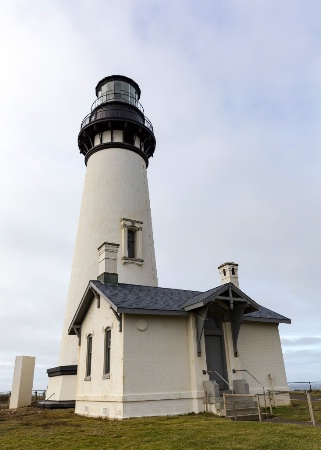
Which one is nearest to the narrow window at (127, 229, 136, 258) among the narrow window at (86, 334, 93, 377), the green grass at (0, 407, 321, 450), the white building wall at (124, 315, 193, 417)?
the narrow window at (86, 334, 93, 377)

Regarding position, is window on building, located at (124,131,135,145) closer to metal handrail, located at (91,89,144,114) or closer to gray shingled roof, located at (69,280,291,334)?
metal handrail, located at (91,89,144,114)

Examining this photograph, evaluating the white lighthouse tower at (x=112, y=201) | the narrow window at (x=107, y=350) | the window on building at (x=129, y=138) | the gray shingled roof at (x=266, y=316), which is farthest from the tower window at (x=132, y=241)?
the gray shingled roof at (x=266, y=316)

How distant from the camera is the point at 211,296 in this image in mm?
14109

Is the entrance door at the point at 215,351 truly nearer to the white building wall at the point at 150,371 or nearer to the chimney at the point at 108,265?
the white building wall at the point at 150,371

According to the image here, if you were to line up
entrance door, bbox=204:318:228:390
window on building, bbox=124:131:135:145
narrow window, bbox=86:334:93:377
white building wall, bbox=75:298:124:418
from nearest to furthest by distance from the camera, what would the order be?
white building wall, bbox=75:298:124:418 < entrance door, bbox=204:318:228:390 < narrow window, bbox=86:334:93:377 < window on building, bbox=124:131:135:145

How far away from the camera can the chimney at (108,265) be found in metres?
16.8

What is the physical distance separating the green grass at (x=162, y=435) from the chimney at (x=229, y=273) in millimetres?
7307

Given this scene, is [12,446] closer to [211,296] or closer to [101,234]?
[211,296]

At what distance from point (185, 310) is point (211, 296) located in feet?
→ 4.19

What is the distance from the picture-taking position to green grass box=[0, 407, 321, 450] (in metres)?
7.73

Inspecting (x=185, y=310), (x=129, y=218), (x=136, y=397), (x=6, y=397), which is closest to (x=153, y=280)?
(x=129, y=218)

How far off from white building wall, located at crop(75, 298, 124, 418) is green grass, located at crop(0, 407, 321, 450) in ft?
4.54

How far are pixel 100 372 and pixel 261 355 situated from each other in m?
7.16

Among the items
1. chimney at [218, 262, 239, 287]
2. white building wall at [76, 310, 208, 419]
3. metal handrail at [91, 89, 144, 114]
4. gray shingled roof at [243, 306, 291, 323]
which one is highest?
metal handrail at [91, 89, 144, 114]
